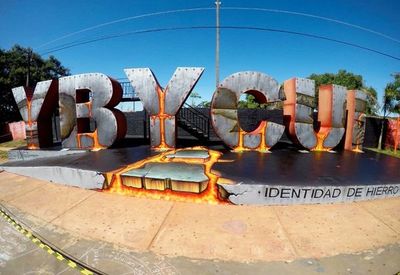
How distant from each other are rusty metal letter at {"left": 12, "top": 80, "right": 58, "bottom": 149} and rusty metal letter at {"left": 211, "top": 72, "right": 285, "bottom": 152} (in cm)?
680

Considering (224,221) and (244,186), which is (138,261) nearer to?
(224,221)

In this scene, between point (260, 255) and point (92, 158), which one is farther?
point (92, 158)

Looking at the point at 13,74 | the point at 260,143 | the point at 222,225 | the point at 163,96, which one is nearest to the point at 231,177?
the point at 222,225

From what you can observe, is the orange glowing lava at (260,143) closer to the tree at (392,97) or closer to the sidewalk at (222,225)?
the sidewalk at (222,225)

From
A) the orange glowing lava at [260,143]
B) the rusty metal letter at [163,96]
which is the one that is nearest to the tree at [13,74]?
the rusty metal letter at [163,96]

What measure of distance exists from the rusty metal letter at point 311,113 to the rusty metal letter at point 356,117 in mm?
585

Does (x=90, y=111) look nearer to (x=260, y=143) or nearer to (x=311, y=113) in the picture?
(x=260, y=143)

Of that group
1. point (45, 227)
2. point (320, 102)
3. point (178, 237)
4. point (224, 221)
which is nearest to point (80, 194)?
point (45, 227)

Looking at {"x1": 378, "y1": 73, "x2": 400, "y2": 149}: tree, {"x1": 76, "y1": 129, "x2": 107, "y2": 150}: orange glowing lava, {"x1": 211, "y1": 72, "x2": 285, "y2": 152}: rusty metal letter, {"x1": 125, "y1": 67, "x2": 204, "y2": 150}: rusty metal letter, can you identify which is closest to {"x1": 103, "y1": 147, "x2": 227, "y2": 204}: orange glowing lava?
{"x1": 211, "y1": 72, "x2": 285, "y2": 152}: rusty metal letter

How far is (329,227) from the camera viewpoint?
399 centimetres

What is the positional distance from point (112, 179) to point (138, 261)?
9.53 feet

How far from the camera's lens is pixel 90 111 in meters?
8.95

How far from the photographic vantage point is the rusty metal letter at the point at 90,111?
877 centimetres

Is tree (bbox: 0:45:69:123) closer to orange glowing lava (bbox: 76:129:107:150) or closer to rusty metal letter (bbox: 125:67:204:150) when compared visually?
orange glowing lava (bbox: 76:129:107:150)
